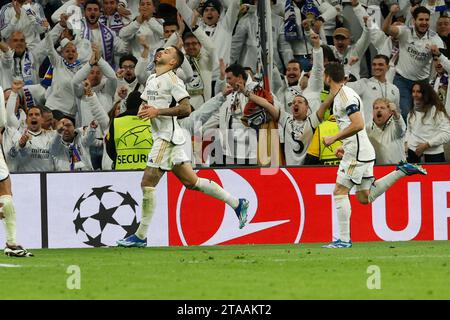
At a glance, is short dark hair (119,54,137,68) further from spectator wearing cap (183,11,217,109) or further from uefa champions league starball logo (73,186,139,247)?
→ uefa champions league starball logo (73,186,139,247)

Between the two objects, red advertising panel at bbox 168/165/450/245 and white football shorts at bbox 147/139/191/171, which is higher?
white football shorts at bbox 147/139/191/171

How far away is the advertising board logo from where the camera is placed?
15.1 metres

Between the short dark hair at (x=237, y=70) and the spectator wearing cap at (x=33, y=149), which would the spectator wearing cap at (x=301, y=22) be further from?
the spectator wearing cap at (x=33, y=149)

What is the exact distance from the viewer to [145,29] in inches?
688

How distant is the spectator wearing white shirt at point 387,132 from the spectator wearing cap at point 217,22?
235cm

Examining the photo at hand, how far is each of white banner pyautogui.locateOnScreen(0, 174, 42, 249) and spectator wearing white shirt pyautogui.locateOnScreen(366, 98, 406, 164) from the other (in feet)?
14.4

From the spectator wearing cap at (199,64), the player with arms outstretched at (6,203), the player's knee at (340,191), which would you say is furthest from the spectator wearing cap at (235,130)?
the player with arms outstretched at (6,203)

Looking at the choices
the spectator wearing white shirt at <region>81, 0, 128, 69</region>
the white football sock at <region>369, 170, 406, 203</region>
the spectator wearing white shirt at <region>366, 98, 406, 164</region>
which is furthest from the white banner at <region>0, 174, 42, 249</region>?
the spectator wearing white shirt at <region>366, 98, 406, 164</region>

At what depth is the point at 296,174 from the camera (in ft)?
49.6

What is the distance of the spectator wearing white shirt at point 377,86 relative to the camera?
1653 cm

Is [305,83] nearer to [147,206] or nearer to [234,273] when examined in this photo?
[147,206]

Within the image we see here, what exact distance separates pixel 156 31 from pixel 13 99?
7.44 feet

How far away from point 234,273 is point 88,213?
4657mm

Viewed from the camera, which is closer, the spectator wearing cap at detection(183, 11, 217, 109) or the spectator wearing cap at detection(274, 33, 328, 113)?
the spectator wearing cap at detection(274, 33, 328, 113)
